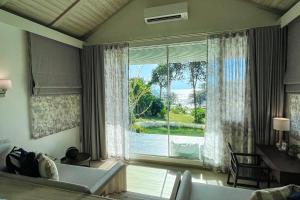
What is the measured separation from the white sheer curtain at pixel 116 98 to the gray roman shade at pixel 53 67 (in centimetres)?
69

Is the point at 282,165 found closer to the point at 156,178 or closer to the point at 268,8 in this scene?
the point at 156,178

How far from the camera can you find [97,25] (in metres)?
4.18

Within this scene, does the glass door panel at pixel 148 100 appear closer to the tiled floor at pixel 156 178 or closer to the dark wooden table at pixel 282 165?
the tiled floor at pixel 156 178

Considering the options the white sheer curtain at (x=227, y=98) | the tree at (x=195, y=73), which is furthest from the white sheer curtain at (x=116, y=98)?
the white sheer curtain at (x=227, y=98)

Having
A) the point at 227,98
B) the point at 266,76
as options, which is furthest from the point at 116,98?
the point at 266,76

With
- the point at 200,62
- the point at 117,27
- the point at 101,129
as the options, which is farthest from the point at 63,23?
the point at 200,62

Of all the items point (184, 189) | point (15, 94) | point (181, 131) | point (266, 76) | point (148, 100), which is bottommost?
point (184, 189)

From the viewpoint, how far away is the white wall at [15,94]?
2762 mm

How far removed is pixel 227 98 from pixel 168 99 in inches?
45.3

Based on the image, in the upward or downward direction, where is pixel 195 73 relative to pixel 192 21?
downward

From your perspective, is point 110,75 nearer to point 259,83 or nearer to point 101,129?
point 101,129

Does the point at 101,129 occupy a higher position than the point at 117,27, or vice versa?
the point at 117,27

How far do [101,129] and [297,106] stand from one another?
356cm

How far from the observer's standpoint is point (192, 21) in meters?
3.62
